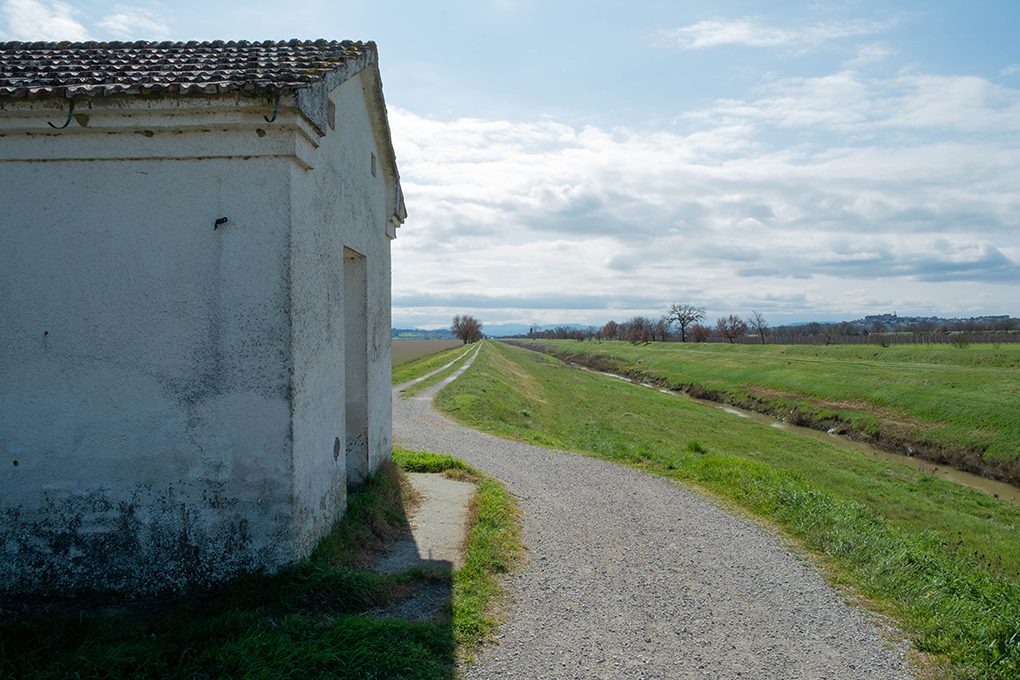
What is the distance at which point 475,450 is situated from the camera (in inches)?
642

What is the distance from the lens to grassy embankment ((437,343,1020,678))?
656 cm

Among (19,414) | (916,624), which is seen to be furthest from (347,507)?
(916,624)

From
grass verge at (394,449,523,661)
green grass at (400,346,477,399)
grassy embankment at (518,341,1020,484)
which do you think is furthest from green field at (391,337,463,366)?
grass verge at (394,449,523,661)

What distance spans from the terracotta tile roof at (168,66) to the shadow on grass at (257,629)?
4.75m

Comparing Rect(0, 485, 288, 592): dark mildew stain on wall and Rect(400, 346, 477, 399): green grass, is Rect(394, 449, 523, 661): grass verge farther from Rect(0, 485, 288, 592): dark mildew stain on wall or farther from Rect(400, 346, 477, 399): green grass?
Rect(400, 346, 477, 399): green grass

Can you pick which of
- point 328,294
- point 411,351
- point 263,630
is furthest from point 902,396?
point 411,351

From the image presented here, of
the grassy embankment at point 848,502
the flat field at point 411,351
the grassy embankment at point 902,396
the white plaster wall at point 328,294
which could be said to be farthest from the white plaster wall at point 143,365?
the flat field at point 411,351

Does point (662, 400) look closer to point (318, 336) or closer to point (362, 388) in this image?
point (362, 388)

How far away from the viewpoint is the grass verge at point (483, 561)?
6.18m

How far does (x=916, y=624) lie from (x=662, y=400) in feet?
104

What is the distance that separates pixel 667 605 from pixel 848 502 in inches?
333

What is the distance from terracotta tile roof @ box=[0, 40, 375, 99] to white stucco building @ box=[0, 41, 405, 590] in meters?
0.16

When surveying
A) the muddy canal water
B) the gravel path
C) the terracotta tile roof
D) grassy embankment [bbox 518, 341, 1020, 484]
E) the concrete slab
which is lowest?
the muddy canal water

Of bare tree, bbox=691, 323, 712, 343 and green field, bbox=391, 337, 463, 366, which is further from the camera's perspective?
bare tree, bbox=691, 323, 712, 343
